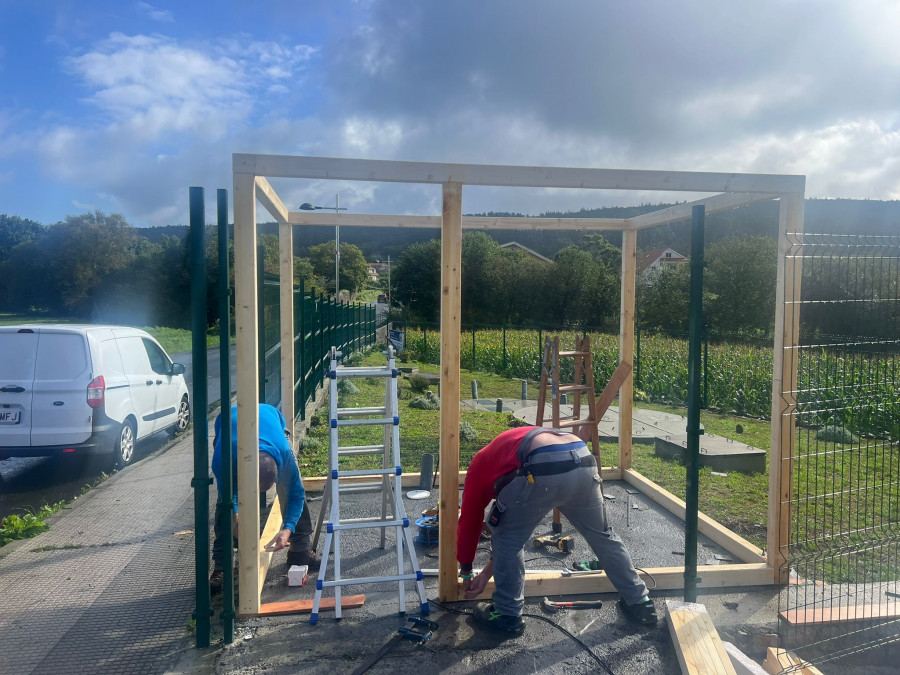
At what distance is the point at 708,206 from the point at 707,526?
9.26 ft

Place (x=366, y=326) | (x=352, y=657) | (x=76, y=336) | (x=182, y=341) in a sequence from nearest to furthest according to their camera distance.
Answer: (x=352, y=657) → (x=76, y=336) → (x=366, y=326) → (x=182, y=341)

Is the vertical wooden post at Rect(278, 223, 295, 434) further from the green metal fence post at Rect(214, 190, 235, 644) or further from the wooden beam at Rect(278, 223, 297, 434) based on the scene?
the green metal fence post at Rect(214, 190, 235, 644)

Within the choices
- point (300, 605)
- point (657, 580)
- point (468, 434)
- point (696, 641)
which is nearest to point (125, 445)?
point (468, 434)

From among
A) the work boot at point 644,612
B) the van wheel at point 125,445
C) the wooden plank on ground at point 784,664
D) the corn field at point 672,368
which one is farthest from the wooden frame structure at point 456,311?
the corn field at point 672,368

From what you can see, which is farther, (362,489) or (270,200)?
(270,200)

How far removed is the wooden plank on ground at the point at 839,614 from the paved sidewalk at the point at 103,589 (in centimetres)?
369

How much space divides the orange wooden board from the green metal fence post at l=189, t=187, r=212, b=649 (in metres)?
0.46

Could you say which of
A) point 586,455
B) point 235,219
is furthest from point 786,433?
point 235,219

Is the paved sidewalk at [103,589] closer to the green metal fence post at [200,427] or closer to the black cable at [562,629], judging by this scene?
the green metal fence post at [200,427]

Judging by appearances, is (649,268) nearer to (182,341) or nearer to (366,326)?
(366,326)

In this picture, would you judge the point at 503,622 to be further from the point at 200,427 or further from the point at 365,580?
the point at 200,427

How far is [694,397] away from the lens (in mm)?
4266

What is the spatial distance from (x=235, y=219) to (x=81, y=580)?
2.97m

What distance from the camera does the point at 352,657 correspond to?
3.65 meters
